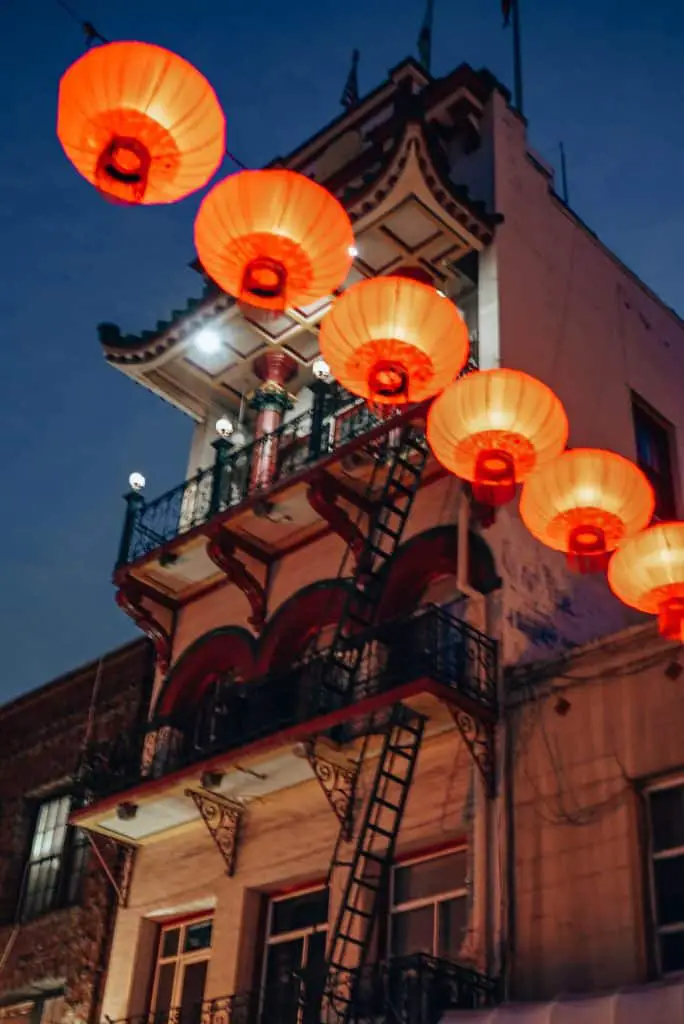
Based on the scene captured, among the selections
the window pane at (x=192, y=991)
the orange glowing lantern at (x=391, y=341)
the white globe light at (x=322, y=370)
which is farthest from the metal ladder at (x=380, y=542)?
the window pane at (x=192, y=991)

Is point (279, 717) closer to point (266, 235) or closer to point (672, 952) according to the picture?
point (672, 952)

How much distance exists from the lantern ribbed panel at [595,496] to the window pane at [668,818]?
104 inches

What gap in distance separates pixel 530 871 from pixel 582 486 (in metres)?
4.15

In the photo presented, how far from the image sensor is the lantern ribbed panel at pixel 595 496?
12.7 metres

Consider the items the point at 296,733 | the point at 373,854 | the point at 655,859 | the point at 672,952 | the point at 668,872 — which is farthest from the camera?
the point at 296,733

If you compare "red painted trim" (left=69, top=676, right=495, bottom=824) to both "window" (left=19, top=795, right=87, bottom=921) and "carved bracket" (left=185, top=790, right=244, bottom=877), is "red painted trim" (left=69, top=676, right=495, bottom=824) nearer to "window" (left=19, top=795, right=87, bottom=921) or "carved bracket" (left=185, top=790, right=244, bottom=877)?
"carved bracket" (left=185, top=790, right=244, bottom=877)

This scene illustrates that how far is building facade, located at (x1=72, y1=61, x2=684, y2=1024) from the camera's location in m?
13.4

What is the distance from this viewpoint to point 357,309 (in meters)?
12.1

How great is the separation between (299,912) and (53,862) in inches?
233

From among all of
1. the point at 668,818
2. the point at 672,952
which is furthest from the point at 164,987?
the point at 668,818

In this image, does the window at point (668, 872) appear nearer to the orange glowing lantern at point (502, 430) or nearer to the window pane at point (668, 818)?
the window pane at point (668, 818)

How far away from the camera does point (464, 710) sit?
47.0 feet

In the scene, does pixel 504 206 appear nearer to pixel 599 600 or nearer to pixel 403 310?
pixel 599 600

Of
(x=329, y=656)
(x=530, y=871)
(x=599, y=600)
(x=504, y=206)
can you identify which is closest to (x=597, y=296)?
(x=504, y=206)
